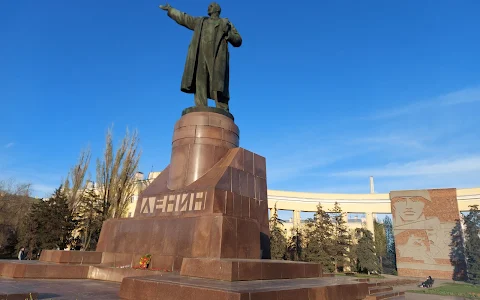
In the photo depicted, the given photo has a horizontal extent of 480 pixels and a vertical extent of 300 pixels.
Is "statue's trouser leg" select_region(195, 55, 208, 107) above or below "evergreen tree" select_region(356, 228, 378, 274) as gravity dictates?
above

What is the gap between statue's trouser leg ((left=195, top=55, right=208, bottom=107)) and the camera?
8.52 meters

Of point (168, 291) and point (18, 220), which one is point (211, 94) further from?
point (18, 220)

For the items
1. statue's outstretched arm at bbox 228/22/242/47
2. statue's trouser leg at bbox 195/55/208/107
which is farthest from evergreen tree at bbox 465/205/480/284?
statue's trouser leg at bbox 195/55/208/107

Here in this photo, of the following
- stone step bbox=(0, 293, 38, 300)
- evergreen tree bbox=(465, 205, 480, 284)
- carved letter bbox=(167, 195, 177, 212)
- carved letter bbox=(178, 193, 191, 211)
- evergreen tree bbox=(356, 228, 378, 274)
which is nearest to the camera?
stone step bbox=(0, 293, 38, 300)

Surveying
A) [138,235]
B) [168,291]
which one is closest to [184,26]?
[138,235]

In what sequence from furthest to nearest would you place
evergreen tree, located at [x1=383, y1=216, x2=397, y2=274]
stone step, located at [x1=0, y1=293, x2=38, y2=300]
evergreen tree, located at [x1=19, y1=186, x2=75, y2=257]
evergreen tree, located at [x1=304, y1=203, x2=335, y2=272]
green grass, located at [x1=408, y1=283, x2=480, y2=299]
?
1. evergreen tree, located at [x1=383, y1=216, x2=397, y2=274]
2. evergreen tree, located at [x1=304, y1=203, x2=335, y2=272]
3. evergreen tree, located at [x1=19, y1=186, x2=75, y2=257]
4. green grass, located at [x1=408, y1=283, x2=480, y2=299]
5. stone step, located at [x1=0, y1=293, x2=38, y2=300]

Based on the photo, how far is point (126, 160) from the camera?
2109 centimetres

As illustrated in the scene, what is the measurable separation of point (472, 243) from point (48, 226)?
94.8 ft

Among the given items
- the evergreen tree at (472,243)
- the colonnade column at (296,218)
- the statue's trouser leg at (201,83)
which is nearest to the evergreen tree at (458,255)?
the evergreen tree at (472,243)

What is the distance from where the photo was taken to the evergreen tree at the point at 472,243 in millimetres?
23237

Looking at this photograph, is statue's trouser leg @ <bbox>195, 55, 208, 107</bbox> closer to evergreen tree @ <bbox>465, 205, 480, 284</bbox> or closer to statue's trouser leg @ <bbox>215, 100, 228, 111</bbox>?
statue's trouser leg @ <bbox>215, 100, 228, 111</bbox>

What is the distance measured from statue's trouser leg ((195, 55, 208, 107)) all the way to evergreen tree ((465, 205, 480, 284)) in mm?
24513

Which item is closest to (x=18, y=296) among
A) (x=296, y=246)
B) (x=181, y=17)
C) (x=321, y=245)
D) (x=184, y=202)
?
(x=184, y=202)

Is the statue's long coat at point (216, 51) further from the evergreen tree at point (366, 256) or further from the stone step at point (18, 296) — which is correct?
the evergreen tree at point (366, 256)
